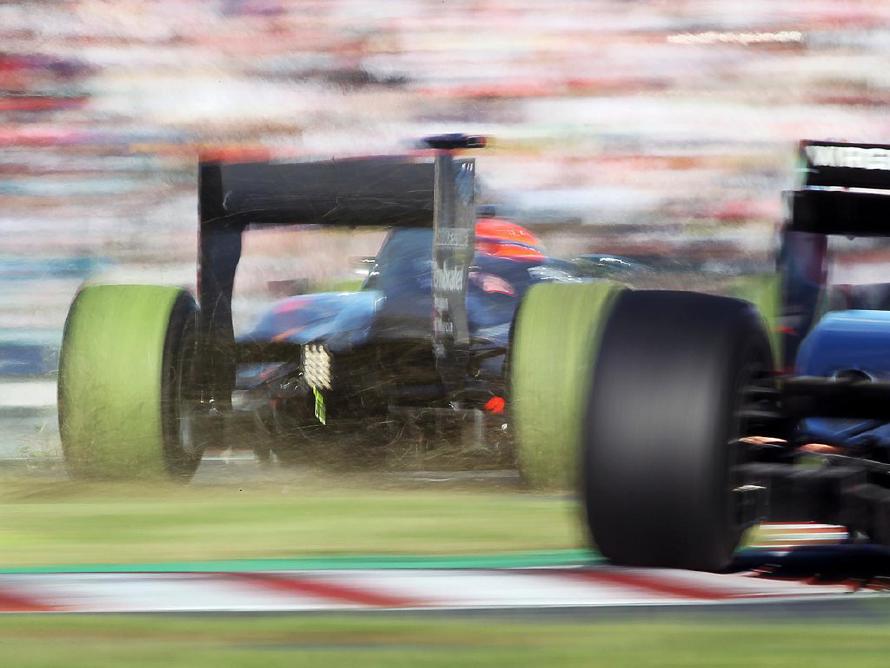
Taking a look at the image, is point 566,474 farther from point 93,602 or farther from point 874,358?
point 93,602

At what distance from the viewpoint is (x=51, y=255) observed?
6332mm

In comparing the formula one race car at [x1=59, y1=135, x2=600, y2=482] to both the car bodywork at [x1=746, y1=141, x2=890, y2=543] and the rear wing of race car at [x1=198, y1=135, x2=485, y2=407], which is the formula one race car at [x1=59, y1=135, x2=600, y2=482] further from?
the car bodywork at [x1=746, y1=141, x2=890, y2=543]

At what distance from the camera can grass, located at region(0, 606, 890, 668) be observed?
101 inches

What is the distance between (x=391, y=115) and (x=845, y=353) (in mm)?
2884

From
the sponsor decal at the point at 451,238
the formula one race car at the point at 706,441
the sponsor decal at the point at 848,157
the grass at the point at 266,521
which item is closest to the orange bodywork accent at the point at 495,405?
the grass at the point at 266,521

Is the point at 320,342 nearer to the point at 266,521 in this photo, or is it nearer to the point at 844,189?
the point at 266,521

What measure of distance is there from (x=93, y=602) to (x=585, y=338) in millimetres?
2131

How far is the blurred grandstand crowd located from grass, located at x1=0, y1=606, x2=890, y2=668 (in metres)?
3.56

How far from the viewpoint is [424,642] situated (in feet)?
8.71

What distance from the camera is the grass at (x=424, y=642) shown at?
8.38ft

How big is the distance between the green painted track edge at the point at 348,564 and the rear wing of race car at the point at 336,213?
166 cm

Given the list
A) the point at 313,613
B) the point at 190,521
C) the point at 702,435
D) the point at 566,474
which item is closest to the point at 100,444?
the point at 190,521

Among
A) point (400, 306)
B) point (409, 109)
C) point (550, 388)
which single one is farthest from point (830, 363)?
point (409, 109)

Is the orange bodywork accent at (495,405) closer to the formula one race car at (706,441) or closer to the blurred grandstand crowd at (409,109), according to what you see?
the blurred grandstand crowd at (409,109)
